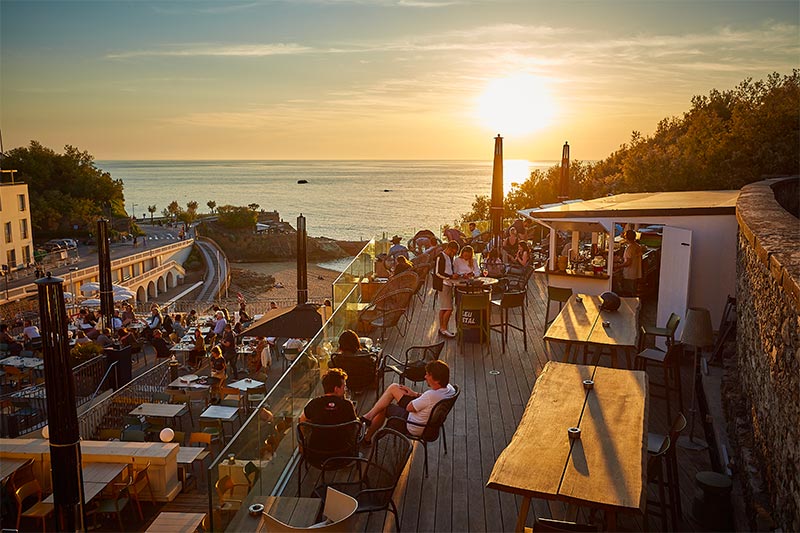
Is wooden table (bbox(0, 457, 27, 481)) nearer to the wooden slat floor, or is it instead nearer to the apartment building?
the wooden slat floor

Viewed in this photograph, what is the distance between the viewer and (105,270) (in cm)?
1479

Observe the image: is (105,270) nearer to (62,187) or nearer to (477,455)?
(477,455)

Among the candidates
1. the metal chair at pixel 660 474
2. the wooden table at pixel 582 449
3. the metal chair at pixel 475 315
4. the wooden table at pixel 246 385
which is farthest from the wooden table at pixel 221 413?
the metal chair at pixel 660 474

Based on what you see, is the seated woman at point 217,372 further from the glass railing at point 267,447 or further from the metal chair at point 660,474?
the metal chair at point 660,474

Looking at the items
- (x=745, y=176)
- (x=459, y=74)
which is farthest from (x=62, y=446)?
(x=745, y=176)

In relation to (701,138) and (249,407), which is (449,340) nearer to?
(249,407)

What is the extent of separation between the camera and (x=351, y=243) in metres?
84.4

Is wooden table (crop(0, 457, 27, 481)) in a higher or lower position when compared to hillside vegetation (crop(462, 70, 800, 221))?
lower

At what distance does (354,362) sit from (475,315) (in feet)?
9.76

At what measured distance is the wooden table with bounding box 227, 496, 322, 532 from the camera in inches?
155

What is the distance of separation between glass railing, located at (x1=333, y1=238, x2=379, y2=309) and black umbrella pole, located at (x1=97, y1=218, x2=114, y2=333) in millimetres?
6080

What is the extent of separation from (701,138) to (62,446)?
2443 cm

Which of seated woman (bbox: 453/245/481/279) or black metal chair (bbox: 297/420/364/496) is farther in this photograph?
seated woman (bbox: 453/245/481/279)

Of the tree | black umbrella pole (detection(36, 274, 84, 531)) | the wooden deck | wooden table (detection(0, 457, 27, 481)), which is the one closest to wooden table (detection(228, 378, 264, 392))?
the wooden deck
